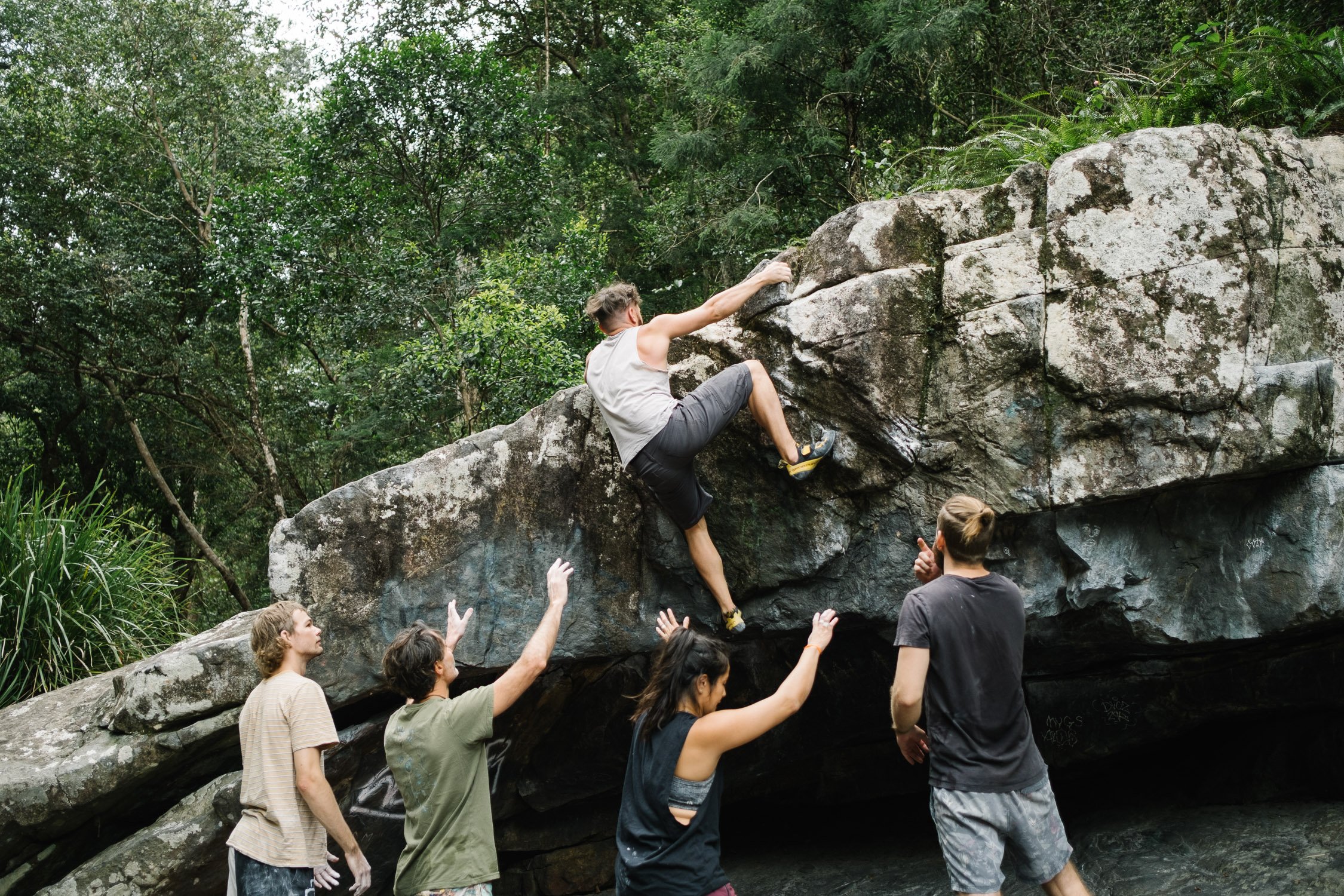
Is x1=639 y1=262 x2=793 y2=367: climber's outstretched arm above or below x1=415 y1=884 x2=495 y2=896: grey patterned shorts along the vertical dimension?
above

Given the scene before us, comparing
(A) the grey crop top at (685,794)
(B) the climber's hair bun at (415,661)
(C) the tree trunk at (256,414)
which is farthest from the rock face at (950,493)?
(C) the tree trunk at (256,414)

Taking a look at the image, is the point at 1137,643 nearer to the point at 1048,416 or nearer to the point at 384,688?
the point at 1048,416

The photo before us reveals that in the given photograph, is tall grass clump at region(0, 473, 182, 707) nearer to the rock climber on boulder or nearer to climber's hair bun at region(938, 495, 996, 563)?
the rock climber on boulder

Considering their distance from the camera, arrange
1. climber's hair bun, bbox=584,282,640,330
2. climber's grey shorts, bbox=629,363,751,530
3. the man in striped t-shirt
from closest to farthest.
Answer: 1. the man in striped t-shirt
2. climber's grey shorts, bbox=629,363,751,530
3. climber's hair bun, bbox=584,282,640,330

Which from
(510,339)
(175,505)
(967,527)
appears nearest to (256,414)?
(175,505)

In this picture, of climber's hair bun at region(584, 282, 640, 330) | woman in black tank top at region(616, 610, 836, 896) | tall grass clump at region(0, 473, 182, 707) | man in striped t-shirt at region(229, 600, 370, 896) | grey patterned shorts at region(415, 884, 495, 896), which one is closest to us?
woman in black tank top at region(616, 610, 836, 896)

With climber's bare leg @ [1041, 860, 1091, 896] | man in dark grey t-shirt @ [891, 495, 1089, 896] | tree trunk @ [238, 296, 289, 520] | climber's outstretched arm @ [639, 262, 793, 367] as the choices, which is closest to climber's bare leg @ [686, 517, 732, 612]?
climber's outstretched arm @ [639, 262, 793, 367]

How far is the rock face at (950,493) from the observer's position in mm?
4457

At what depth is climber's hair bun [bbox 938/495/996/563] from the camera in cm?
337

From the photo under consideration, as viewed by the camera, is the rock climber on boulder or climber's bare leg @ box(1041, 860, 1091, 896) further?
the rock climber on boulder

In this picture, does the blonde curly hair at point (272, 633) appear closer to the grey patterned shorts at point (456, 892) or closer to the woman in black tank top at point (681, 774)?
the grey patterned shorts at point (456, 892)

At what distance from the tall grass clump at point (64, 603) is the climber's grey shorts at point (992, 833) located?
6.42 meters

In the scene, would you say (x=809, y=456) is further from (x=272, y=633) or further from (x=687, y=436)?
(x=272, y=633)

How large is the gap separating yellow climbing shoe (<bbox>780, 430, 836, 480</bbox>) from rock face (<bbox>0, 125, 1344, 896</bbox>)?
4.6 inches
